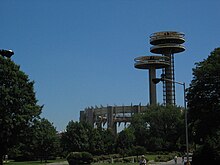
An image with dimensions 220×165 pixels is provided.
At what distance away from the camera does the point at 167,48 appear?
419 ft

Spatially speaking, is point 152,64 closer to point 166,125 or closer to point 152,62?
point 152,62

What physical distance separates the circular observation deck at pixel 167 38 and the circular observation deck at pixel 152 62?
526cm

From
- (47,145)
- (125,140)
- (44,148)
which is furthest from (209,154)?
(125,140)

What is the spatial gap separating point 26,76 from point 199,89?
69.9 ft

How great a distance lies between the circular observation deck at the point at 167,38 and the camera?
12569cm

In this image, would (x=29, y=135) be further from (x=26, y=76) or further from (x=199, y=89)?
(x=199, y=89)

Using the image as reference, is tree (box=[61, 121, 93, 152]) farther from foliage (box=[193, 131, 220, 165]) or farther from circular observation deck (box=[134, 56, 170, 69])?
foliage (box=[193, 131, 220, 165])

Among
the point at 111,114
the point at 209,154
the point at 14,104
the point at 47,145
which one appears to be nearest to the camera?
the point at 209,154

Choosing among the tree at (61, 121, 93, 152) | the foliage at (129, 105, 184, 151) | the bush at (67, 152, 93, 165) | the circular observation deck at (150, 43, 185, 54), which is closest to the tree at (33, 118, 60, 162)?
the tree at (61, 121, 93, 152)

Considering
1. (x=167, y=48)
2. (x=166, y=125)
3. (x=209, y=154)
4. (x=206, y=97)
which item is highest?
(x=167, y=48)

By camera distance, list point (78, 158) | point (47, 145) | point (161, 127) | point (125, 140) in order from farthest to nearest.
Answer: point (161, 127) < point (125, 140) < point (47, 145) < point (78, 158)

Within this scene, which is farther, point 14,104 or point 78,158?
point 78,158

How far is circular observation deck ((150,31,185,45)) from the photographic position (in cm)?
12569

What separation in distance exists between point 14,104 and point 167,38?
269 ft
